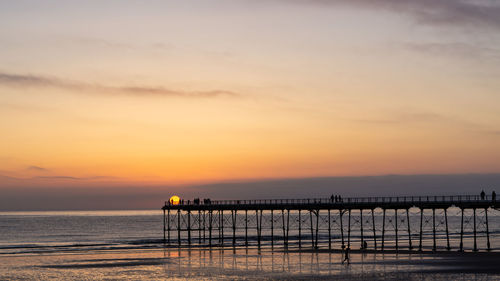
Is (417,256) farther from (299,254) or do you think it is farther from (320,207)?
(320,207)

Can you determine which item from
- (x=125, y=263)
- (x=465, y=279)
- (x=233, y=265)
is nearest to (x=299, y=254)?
(x=233, y=265)

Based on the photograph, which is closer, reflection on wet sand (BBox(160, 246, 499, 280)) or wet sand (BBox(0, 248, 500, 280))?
wet sand (BBox(0, 248, 500, 280))

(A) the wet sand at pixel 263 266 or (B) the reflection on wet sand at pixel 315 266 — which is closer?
(A) the wet sand at pixel 263 266

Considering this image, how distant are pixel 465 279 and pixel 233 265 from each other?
838 inches

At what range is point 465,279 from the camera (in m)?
45.2

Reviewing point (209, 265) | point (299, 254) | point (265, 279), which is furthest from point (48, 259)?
point (265, 279)

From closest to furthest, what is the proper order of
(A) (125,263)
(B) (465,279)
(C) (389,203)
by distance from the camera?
(B) (465,279)
(A) (125,263)
(C) (389,203)

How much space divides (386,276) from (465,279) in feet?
18.9

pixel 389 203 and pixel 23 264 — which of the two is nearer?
pixel 23 264

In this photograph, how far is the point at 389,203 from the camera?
241 feet

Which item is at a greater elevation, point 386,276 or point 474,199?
point 474,199

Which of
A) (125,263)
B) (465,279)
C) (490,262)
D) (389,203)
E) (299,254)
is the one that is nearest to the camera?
(465,279)

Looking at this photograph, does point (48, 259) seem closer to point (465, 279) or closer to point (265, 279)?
point (265, 279)

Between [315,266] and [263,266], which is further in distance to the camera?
[263,266]
